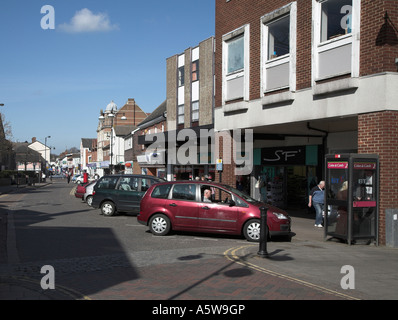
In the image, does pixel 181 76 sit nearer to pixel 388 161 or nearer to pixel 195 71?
pixel 195 71

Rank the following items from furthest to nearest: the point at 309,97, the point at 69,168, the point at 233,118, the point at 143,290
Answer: the point at 69,168 → the point at 233,118 → the point at 309,97 → the point at 143,290

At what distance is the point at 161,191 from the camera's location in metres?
12.3

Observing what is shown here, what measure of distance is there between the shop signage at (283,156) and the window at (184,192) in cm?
813

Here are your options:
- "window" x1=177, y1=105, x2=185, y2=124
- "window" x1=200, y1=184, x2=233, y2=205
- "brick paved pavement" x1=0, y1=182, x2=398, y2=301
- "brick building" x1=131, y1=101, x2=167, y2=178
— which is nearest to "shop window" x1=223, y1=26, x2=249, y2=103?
"window" x1=200, y1=184, x2=233, y2=205

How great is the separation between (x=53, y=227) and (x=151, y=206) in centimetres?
376

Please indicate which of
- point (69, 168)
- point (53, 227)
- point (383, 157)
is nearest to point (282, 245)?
point (383, 157)

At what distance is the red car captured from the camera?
11.3 meters

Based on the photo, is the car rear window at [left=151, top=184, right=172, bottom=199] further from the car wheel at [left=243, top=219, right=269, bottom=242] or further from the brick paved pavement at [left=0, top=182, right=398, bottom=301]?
the brick paved pavement at [left=0, top=182, right=398, bottom=301]

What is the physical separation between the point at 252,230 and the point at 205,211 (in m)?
1.36

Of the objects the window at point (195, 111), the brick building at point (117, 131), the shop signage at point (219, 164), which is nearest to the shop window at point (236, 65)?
the shop signage at point (219, 164)

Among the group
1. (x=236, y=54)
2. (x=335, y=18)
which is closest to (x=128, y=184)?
(x=236, y=54)

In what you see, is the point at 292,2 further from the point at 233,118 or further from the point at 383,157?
the point at 383,157

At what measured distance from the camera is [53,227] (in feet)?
45.0

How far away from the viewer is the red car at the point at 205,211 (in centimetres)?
1130
